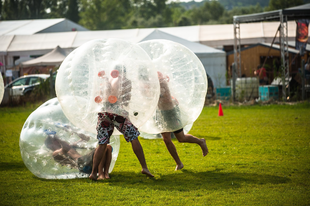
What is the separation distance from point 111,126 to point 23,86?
15.1m

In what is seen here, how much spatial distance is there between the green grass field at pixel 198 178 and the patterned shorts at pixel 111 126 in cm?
68

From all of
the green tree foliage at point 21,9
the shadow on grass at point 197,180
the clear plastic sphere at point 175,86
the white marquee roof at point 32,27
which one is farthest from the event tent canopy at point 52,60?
the green tree foliage at point 21,9

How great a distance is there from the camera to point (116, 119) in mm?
5242

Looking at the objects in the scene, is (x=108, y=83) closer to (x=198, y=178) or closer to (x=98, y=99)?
(x=98, y=99)

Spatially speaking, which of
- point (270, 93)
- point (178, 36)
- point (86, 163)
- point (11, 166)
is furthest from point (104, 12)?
point (86, 163)

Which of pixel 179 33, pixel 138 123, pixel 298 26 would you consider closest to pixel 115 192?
pixel 138 123

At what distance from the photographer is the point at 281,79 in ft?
53.2

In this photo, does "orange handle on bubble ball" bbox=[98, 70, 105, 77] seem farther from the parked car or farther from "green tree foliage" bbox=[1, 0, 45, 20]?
"green tree foliage" bbox=[1, 0, 45, 20]

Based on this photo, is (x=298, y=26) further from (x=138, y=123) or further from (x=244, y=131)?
(x=138, y=123)

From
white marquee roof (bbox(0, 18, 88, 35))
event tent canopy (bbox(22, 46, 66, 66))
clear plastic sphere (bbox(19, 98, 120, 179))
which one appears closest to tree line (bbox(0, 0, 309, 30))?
white marquee roof (bbox(0, 18, 88, 35))

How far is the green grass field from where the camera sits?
442 cm

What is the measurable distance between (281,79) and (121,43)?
12.7 m

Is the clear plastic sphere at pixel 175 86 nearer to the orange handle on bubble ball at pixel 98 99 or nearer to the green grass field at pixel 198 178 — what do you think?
the green grass field at pixel 198 178

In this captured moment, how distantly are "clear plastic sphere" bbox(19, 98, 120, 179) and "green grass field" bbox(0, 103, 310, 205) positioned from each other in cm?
21
